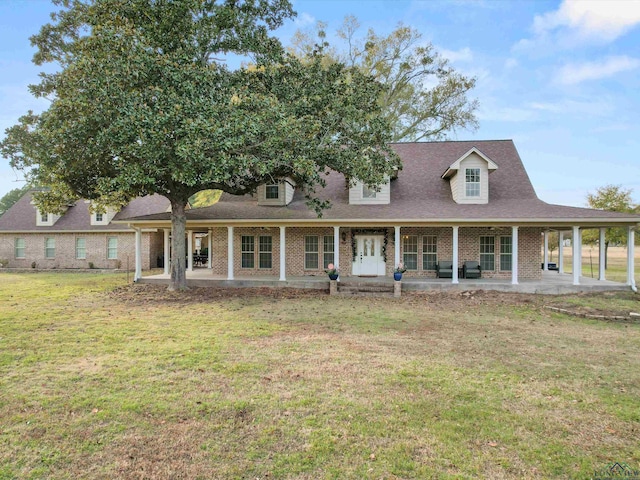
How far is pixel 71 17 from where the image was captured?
43.5 ft

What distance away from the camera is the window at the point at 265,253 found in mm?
17047

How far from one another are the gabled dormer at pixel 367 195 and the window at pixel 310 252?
2459 mm

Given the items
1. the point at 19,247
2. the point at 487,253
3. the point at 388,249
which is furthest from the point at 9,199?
the point at 487,253

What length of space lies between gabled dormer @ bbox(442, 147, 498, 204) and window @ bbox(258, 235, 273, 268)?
338 inches

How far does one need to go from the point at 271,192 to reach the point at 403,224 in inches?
250

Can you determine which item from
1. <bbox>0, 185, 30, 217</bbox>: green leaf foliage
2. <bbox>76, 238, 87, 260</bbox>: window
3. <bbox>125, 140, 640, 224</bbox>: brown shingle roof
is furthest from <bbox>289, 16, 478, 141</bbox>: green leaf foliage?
<bbox>0, 185, 30, 217</bbox>: green leaf foliage

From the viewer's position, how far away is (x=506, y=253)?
52.0 feet

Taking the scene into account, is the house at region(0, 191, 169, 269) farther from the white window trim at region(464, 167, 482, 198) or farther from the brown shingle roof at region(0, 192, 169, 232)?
the white window trim at region(464, 167, 482, 198)

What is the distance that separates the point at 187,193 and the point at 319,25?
17513mm

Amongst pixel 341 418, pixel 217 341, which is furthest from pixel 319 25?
pixel 341 418

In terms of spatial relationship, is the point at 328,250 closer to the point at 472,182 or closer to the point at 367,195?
the point at 367,195

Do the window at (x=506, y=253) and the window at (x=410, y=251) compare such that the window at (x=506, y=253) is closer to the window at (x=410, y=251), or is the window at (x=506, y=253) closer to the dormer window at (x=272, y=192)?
the window at (x=410, y=251)

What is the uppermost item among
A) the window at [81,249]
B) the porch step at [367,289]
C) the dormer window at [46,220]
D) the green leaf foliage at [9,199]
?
the green leaf foliage at [9,199]

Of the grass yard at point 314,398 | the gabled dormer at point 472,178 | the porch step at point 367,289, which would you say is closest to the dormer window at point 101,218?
the grass yard at point 314,398
